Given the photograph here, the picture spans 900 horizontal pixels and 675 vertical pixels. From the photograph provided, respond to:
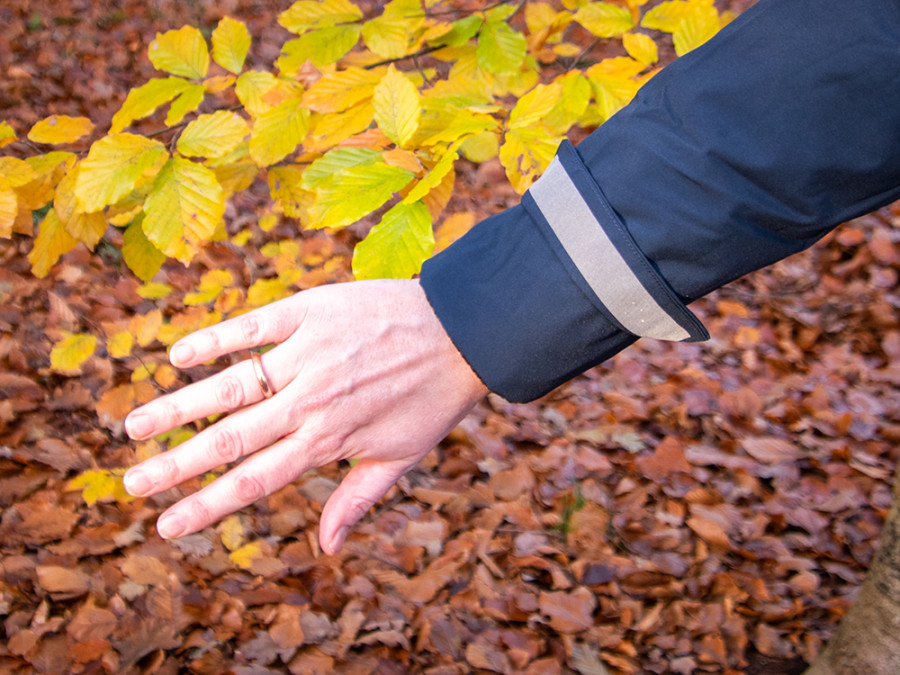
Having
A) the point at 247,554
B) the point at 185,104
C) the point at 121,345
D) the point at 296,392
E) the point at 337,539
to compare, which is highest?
the point at 185,104

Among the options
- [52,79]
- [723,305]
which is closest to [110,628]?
[723,305]

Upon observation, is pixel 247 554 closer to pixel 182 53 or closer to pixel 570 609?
pixel 570 609

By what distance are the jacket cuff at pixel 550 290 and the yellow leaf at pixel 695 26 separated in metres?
0.59

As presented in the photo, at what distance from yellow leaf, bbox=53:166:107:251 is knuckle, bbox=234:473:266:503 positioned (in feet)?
2.18

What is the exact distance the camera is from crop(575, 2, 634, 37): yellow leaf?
4.37 feet

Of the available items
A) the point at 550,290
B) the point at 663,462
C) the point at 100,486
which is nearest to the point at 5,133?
the point at 550,290

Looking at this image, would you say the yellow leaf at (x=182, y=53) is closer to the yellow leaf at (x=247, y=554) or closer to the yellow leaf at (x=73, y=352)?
the yellow leaf at (x=73, y=352)

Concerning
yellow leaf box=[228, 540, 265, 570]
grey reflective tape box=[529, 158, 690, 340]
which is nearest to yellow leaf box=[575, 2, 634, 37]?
grey reflective tape box=[529, 158, 690, 340]

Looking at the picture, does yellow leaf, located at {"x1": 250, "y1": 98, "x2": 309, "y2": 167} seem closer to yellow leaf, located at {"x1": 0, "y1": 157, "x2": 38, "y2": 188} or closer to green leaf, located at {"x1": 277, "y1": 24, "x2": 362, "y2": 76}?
green leaf, located at {"x1": 277, "y1": 24, "x2": 362, "y2": 76}

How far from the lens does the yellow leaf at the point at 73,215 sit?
1.17 meters

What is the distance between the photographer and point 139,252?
1293mm

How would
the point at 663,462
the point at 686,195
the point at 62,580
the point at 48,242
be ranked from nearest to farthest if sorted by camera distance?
the point at 686,195, the point at 48,242, the point at 62,580, the point at 663,462

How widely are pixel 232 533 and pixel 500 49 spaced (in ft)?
7.11

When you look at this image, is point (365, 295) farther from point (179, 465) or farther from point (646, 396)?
point (646, 396)
